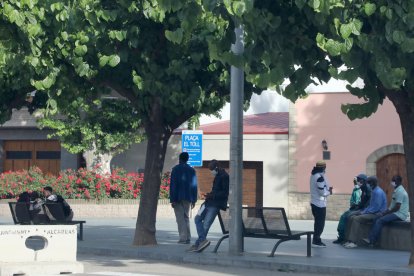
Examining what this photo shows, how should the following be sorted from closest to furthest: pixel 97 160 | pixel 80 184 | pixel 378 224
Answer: pixel 378 224 < pixel 80 184 < pixel 97 160

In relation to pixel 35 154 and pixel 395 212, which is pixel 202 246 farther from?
pixel 35 154

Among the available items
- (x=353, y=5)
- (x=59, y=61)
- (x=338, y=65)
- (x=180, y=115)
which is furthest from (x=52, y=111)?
(x=353, y=5)

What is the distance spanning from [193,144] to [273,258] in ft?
48.4

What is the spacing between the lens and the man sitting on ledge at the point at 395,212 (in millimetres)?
20062

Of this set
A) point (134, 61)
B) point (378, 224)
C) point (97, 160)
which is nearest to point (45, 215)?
point (134, 61)

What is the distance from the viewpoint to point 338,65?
14602mm

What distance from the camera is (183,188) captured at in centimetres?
2052

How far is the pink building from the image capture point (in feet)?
115

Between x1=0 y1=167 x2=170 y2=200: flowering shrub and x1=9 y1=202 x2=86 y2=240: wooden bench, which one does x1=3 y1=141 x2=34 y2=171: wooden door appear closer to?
x1=0 y1=167 x2=170 y2=200: flowering shrub

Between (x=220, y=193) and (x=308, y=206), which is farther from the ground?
(x=308, y=206)

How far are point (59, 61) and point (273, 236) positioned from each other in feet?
16.5

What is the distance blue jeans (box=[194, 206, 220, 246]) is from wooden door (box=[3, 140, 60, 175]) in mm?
23189

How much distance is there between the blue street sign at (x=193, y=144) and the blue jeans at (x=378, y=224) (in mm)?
11773

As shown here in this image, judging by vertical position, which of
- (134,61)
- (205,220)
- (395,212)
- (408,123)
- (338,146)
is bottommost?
(205,220)
